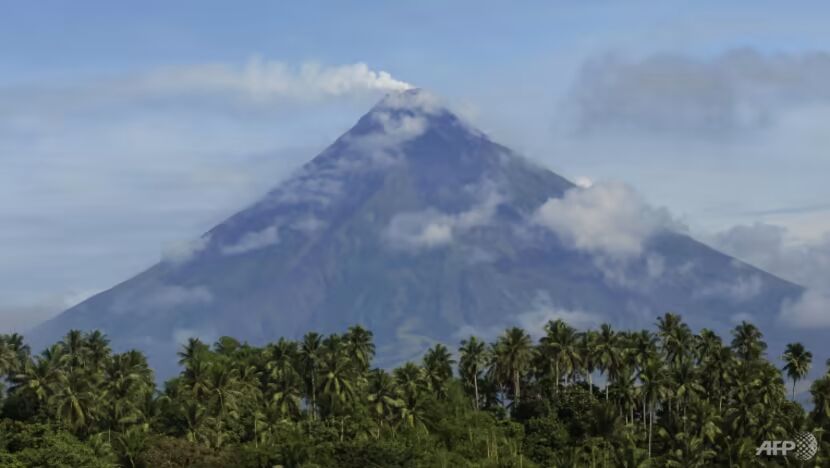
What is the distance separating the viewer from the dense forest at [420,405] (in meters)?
144

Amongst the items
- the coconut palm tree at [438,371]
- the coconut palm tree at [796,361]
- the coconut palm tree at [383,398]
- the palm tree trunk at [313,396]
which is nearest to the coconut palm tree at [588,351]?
the coconut palm tree at [438,371]

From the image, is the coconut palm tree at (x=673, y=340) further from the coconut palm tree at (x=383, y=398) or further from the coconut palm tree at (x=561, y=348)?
the coconut palm tree at (x=383, y=398)

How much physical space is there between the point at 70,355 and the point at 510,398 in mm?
68609

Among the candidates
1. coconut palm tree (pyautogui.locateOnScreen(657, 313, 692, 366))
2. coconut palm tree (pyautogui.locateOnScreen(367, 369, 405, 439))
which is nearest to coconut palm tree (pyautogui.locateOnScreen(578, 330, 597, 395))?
coconut palm tree (pyautogui.locateOnScreen(657, 313, 692, 366))

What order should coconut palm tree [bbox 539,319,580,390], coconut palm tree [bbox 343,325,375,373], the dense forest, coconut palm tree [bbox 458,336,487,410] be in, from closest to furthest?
1. the dense forest
2. coconut palm tree [bbox 539,319,580,390]
3. coconut palm tree [bbox 343,325,375,373]
4. coconut palm tree [bbox 458,336,487,410]

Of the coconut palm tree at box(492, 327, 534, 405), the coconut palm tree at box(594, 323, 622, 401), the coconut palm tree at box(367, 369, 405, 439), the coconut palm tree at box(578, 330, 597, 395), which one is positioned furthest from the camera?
the coconut palm tree at box(492, 327, 534, 405)

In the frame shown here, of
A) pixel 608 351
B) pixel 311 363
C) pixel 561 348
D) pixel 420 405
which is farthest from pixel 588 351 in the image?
pixel 311 363

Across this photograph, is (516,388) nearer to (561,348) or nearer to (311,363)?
(561,348)

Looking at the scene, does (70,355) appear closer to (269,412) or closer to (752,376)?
(269,412)

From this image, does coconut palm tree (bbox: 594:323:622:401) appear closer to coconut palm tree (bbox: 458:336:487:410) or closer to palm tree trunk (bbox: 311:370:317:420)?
coconut palm tree (bbox: 458:336:487:410)

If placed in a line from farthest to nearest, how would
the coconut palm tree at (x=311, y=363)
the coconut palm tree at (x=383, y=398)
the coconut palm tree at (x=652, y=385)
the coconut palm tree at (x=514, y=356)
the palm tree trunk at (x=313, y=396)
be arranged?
the coconut palm tree at (x=514, y=356)
the coconut palm tree at (x=311, y=363)
the palm tree trunk at (x=313, y=396)
the coconut palm tree at (x=383, y=398)
the coconut palm tree at (x=652, y=385)

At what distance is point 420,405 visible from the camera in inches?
6668

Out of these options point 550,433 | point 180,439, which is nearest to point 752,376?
point 550,433

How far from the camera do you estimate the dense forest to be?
144m
